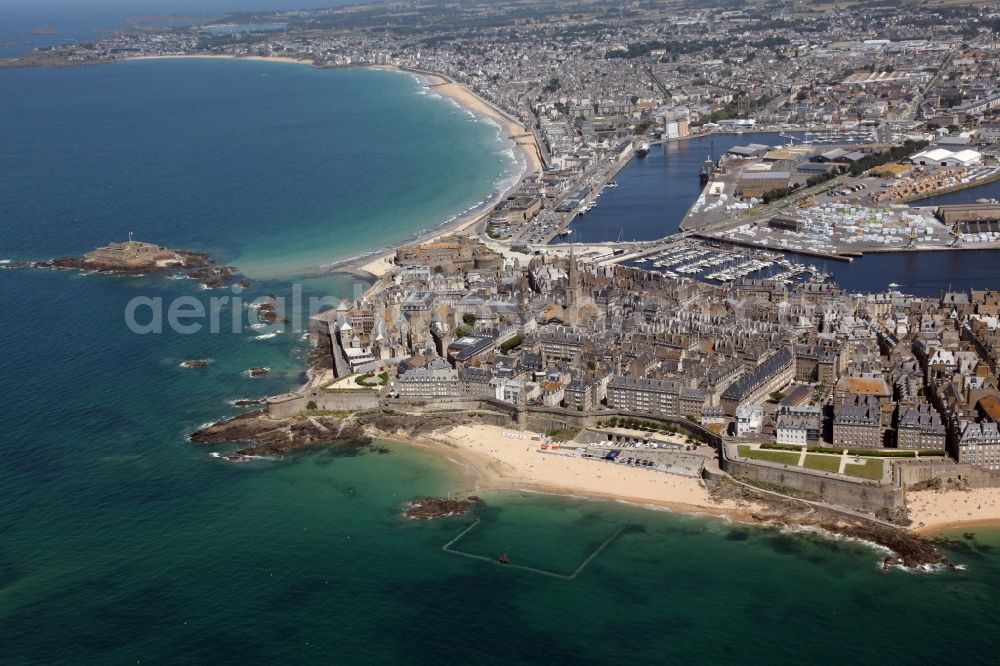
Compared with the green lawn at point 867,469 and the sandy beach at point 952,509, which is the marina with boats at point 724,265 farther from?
the sandy beach at point 952,509

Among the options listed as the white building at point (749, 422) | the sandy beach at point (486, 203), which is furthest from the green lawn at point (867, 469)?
the sandy beach at point (486, 203)

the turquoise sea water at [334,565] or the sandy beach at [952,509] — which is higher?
the sandy beach at [952,509]

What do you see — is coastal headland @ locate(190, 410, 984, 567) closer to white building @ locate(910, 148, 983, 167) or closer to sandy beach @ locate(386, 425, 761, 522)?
sandy beach @ locate(386, 425, 761, 522)

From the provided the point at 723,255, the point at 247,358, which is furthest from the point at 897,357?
the point at 247,358

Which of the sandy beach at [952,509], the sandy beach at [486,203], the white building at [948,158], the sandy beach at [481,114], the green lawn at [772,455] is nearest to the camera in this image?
the sandy beach at [952,509]

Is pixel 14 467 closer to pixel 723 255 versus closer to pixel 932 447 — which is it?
pixel 932 447

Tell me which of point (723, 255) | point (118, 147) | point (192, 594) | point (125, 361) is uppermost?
point (118, 147)

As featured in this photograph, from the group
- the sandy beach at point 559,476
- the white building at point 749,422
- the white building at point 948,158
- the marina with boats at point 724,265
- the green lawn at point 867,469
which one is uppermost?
the white building at point 948,158

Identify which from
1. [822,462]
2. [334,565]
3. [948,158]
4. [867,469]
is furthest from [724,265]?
[334,565]

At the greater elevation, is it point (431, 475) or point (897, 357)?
point (897, 357)
